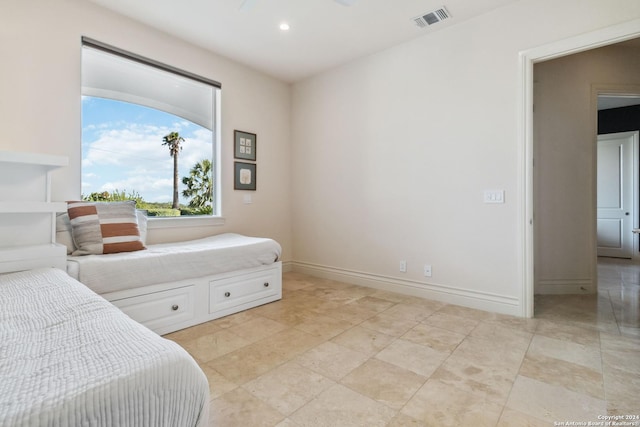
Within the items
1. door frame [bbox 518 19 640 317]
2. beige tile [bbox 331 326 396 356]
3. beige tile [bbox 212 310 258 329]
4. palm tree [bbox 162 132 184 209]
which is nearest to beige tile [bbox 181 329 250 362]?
Answer: beige tile [bbox 212 310 258 329]

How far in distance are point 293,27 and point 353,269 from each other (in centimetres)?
269

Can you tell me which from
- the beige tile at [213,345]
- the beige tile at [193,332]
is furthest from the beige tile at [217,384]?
the beige tile at [193,332]

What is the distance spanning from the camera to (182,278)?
95.1 inches

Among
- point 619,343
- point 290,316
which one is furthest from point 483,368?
point 290,316

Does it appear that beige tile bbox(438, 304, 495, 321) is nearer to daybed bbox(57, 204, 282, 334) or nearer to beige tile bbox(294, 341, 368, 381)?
beige tile bbox(294, 341, 368, 381)

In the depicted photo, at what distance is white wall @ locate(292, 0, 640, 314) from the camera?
2639 mm

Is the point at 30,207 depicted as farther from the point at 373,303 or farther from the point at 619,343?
the point at 619,343

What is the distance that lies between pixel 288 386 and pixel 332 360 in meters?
0.37

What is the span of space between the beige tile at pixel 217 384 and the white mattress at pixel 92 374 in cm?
78

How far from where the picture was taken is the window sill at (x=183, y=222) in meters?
3.05

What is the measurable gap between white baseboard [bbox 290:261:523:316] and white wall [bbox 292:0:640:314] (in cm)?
1

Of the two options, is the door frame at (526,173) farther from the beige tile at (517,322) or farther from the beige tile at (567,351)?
the beige tile at (567,351)

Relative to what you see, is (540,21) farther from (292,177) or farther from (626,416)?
(292,177)

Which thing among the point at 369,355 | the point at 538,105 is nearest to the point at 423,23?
the point at 538,105
